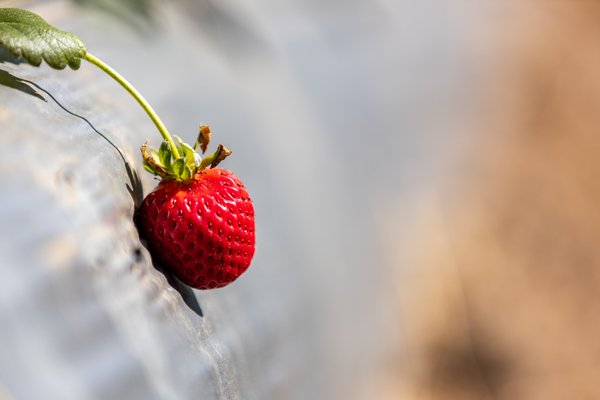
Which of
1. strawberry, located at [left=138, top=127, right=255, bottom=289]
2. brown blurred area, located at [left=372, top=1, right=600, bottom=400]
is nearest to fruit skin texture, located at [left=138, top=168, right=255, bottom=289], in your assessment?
strawberry, located at [left=138, top=127, right=255, bottom=289]

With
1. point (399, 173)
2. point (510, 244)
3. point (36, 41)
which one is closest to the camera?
point (36, 41)

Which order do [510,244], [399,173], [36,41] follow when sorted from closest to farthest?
[36,41], [399,173], [510,244]

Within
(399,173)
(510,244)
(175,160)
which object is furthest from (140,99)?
(510,244)

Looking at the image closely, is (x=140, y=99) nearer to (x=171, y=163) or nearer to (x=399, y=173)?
(x=171, y=163)

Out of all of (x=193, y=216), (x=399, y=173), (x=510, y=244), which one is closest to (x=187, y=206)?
(x=193, y=216)

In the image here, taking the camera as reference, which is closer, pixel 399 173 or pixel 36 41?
pixel 36 41

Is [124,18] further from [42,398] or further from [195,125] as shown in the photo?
[42,398]

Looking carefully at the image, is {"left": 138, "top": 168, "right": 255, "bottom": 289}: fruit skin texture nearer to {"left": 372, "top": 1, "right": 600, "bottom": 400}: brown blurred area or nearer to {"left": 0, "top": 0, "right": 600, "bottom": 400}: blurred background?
{"left": 0, "top": 0, "right": 600, "bottom": 400}: blurred background
